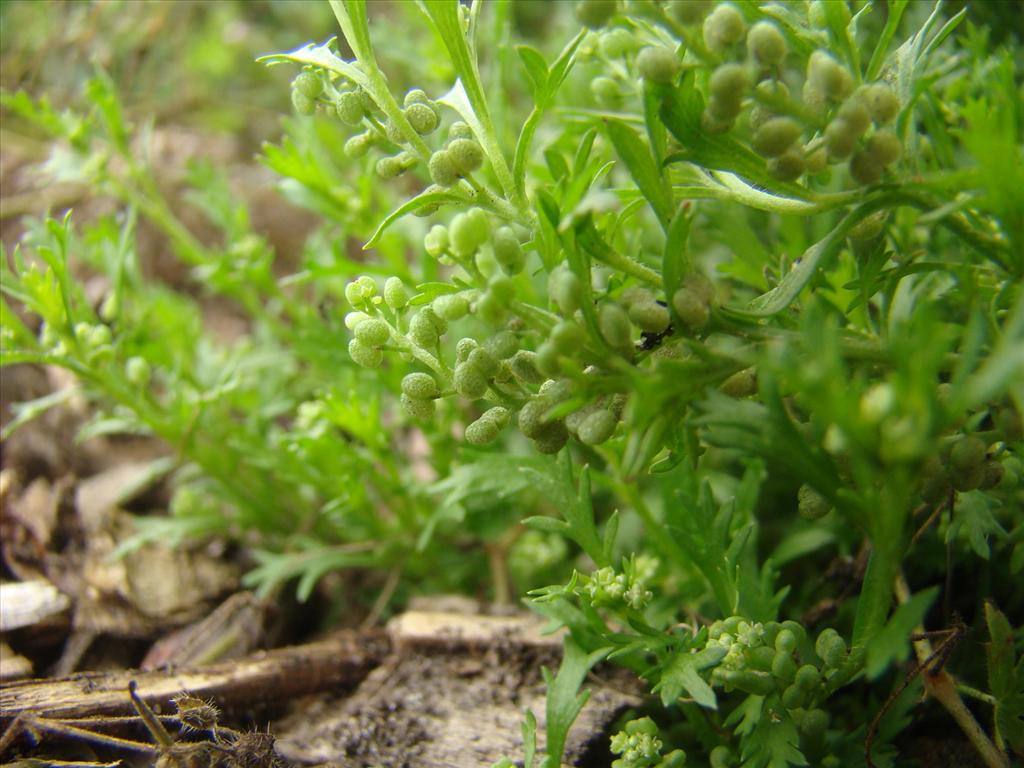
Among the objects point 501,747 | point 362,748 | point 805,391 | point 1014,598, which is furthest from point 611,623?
point 805,391

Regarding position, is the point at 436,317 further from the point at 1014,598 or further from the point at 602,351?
the point at 1014,598

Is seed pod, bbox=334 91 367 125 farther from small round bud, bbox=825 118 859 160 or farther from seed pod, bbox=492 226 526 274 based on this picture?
small round bud, bbox=825 118 859 160

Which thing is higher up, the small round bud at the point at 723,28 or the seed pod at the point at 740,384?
the small round bud at the point at 723,28

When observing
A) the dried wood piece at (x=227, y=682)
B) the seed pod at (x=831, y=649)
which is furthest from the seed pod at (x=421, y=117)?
the dried wood piece at (x=227, y=682)

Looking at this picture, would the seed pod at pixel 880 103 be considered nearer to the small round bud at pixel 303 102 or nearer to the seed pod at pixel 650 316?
the seed pod at pixel 650 316

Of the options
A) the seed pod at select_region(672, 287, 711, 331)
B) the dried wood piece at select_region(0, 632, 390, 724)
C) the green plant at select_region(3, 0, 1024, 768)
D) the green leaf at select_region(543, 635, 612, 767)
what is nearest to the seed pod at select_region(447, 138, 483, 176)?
the green plant at select_region(3, 0, 1024, 768)

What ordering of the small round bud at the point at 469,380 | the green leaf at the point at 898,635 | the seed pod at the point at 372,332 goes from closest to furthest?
1. the green leaf at the point at 898,635
2. the small round bud at the point at 469,380
3. the seed pod at the point at 372,332

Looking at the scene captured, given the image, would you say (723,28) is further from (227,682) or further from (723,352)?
(227,682)
